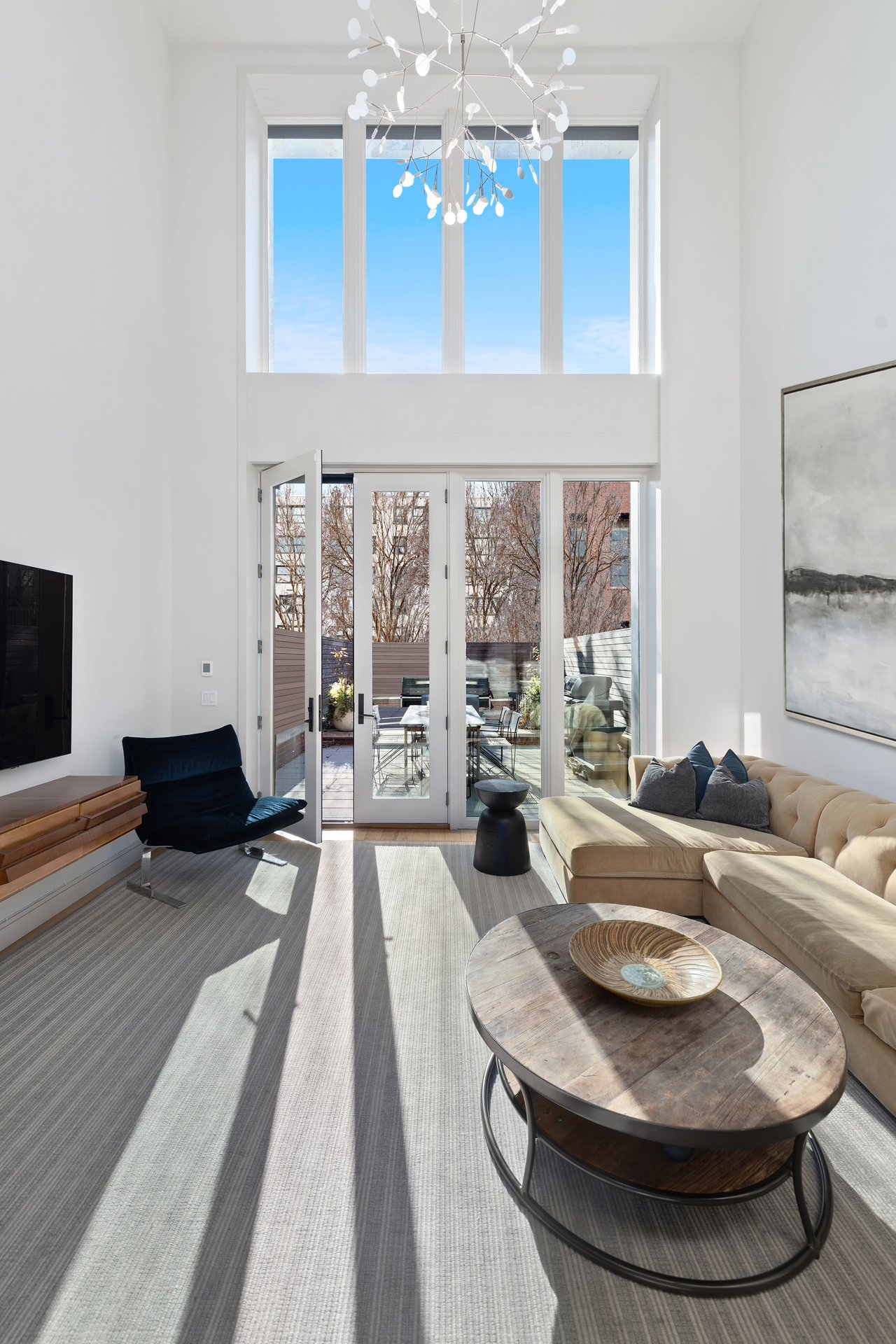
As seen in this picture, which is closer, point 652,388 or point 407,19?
point 407,19

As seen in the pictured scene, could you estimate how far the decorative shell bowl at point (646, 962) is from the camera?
171 cm

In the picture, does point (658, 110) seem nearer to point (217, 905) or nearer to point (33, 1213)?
point (217, 905)

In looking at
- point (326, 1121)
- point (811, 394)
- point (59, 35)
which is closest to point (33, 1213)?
point (326, 1121)

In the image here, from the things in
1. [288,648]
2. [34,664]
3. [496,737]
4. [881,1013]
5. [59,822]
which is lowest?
[881,1013]

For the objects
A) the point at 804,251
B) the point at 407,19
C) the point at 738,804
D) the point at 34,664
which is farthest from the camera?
the point at 407,19

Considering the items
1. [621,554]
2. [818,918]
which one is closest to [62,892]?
[818,918]

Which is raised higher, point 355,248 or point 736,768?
point 355,248

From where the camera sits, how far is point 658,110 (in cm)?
457

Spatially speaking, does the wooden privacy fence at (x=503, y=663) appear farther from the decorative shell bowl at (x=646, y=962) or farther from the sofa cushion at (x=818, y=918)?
the decorative shell bowl at (x=646, y=962)

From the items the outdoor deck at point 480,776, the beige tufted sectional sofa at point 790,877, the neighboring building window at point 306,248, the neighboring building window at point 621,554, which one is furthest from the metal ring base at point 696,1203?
the neighboring building window at point 306,248

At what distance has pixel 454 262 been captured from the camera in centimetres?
482

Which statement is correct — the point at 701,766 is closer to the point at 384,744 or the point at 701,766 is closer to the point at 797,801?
the point at 797,801

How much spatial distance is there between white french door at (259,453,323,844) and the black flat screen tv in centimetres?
139

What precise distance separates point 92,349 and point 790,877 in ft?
13.7
